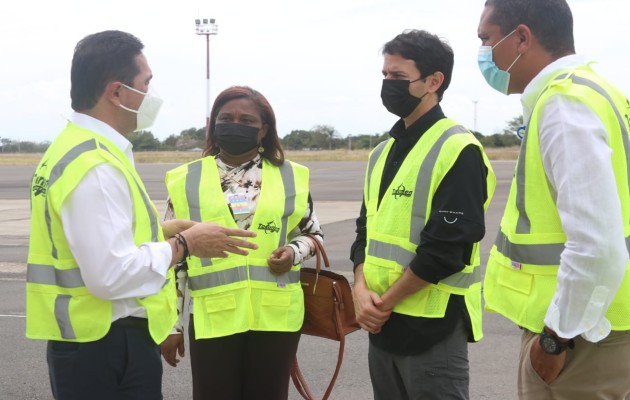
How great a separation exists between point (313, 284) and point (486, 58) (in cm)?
149

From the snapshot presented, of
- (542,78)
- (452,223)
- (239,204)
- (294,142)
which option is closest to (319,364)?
(239,204)

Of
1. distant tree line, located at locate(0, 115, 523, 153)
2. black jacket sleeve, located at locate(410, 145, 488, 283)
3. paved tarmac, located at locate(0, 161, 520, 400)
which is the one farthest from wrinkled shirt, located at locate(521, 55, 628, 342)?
distant tree line, located at locate(0, 115, 523, 153)

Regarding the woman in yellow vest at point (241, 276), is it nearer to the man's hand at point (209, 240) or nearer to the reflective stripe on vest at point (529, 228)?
the man's hand at point (209, 240)

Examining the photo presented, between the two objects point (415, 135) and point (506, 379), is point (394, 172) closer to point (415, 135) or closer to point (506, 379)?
point (415, 135)

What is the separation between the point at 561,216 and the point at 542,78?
1.83 feet

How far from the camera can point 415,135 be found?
10.1 feet

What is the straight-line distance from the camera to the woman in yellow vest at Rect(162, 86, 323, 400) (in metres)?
3.38

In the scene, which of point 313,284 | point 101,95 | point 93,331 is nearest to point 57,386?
point 93,331

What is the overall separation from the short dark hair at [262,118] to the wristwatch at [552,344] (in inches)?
69.1

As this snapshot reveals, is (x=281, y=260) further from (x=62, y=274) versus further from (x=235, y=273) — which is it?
(x=62, y=274)

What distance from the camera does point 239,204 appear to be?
137 inches

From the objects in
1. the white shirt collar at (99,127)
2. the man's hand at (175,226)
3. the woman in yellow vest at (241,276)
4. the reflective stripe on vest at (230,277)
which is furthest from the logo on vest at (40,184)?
the reflective stripe on vest at (230,277)

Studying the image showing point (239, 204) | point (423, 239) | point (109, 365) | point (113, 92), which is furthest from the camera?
point (239, 204)

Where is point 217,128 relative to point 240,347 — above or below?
above
